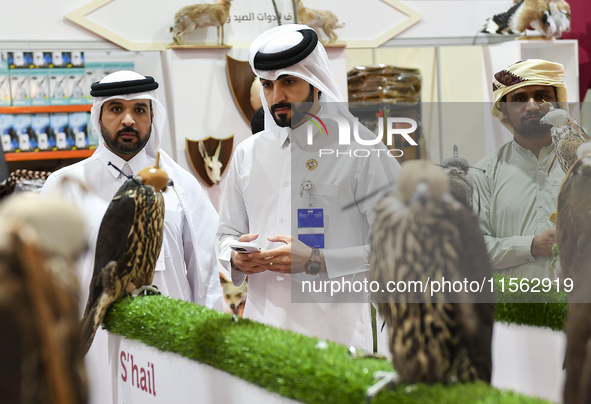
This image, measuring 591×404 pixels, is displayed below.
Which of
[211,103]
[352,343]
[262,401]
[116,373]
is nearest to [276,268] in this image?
[352,343]

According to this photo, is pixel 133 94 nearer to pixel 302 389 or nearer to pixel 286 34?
pixel 286 34

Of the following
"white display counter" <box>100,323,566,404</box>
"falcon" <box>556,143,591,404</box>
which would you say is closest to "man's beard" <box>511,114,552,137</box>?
"falcon" <box>556,143,591,404</box>

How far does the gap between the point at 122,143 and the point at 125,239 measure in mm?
1235

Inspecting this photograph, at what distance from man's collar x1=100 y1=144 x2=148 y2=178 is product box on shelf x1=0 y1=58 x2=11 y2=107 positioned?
173 centimetres

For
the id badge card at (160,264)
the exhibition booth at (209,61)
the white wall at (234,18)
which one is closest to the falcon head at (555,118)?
the exhibition booth at (209,61)

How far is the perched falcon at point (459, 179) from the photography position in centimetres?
82

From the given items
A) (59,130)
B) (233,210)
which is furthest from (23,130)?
(233,210)

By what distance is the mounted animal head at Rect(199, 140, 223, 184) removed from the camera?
4.11 meters

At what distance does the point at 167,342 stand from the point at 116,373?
1.08 ft

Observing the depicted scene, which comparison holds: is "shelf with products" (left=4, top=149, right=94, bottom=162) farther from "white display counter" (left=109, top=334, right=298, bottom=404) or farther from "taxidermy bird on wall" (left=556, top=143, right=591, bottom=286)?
"taxidermy bird on wall" (left=556, top=143, right=591, bottom=286)

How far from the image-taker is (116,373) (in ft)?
5.04

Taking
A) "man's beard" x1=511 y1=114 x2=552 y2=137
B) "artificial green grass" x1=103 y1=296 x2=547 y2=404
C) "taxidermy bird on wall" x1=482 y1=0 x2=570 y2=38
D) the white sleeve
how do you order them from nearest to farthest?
"artificial green grass" x1=103 y1=296 x2=547 y2=404, "man's beard" x1=511 y1=114 x2=552 y2=137, the white sleeve, "taxidermy bird on wall" x1=482 y1=0 x2=570 y2=38

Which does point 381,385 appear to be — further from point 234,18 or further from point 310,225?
point 234,18

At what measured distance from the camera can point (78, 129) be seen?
156 inches
